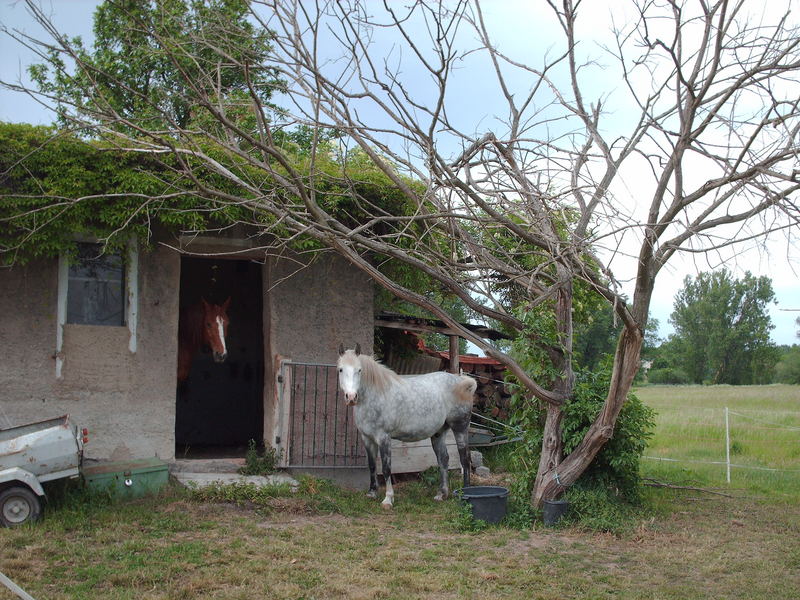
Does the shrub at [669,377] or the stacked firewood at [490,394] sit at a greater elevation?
the stacked firewood at [490,394]

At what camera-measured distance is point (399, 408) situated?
853cm

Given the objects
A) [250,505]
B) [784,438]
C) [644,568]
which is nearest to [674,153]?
[644,568]

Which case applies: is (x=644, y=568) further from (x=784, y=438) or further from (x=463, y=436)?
(x=784, y=438)

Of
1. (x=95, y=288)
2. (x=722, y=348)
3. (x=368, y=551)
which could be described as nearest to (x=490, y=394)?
(x=368, y=551)

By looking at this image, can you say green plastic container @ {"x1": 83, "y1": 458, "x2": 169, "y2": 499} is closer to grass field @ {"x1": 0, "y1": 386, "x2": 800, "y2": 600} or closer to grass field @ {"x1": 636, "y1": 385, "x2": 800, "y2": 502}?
grass field @ {"x1": 0, "y1": 386, "x2": 800, "y2": 600}

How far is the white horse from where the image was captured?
8.16 meters

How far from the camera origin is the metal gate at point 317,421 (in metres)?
8.73

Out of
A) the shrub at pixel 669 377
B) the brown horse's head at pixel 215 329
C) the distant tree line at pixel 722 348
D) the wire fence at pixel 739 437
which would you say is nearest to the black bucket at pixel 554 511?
the wire fence at pixel 739 437

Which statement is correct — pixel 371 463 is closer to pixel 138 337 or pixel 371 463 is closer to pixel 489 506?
pixel 489 506

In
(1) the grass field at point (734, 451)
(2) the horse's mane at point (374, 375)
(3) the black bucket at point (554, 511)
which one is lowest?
(1) the grass field at point (734, 451)

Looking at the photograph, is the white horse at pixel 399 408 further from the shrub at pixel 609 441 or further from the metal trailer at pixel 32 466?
the metal trailer at pixel 32 466

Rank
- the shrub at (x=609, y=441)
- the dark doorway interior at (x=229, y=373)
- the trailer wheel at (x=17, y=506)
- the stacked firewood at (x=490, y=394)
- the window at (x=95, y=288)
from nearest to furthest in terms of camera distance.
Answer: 1. the trailer wheel at (x=17, y=506)
2. the shrub at (x=609, y=441)
3. the window at (x=95, y=288)
4. the dark doorway interior at (x=229, y=373)
5. the stacked firewood at (x=490, y=394)

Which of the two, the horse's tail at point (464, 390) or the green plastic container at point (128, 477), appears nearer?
the green plastic container at point (128, 477)

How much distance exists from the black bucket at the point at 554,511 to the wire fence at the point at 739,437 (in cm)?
455
